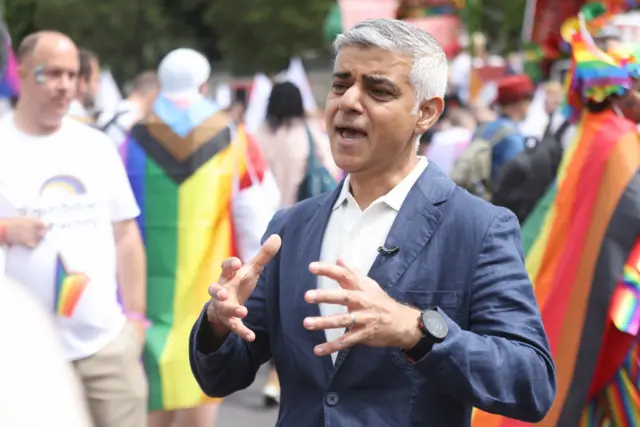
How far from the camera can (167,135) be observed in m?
5.76

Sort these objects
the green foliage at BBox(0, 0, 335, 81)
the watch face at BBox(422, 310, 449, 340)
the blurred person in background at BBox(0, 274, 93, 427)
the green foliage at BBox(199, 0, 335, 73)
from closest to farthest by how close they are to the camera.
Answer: the blurred person in background at BBox(0, 274, 93, 427)
the watch face at BBox(422, 310, 449, 340)
the green foliage at BBox(199, 0, 335, 73)
the green foliage at BBox(0, 0, 335, 81)

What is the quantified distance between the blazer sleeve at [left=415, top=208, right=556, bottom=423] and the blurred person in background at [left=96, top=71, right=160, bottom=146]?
3668 mm

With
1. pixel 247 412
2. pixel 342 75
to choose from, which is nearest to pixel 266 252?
pixel 342 75

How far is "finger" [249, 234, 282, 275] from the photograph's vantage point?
257cm

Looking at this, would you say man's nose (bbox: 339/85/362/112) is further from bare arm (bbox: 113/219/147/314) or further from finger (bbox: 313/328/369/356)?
bare arm (bbox: 113/219/147/314)

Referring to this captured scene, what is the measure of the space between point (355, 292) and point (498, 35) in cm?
4015

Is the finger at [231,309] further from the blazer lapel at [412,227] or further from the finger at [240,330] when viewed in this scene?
the blazer lapel at [412,227]

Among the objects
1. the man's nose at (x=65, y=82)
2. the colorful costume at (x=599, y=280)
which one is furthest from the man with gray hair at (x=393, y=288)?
the man's nose at (x=65, y=82)

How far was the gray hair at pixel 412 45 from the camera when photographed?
2715mm

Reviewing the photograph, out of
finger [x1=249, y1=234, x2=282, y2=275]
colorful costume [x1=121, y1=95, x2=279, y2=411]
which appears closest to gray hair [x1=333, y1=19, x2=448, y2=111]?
finger [x1=249, y1=234, x2=282, y2=275]

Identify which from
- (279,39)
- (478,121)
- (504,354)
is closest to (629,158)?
(504,354)

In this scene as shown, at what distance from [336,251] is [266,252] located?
0.29 m

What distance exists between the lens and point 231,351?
2.81m

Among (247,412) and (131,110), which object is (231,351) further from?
(131,110)
